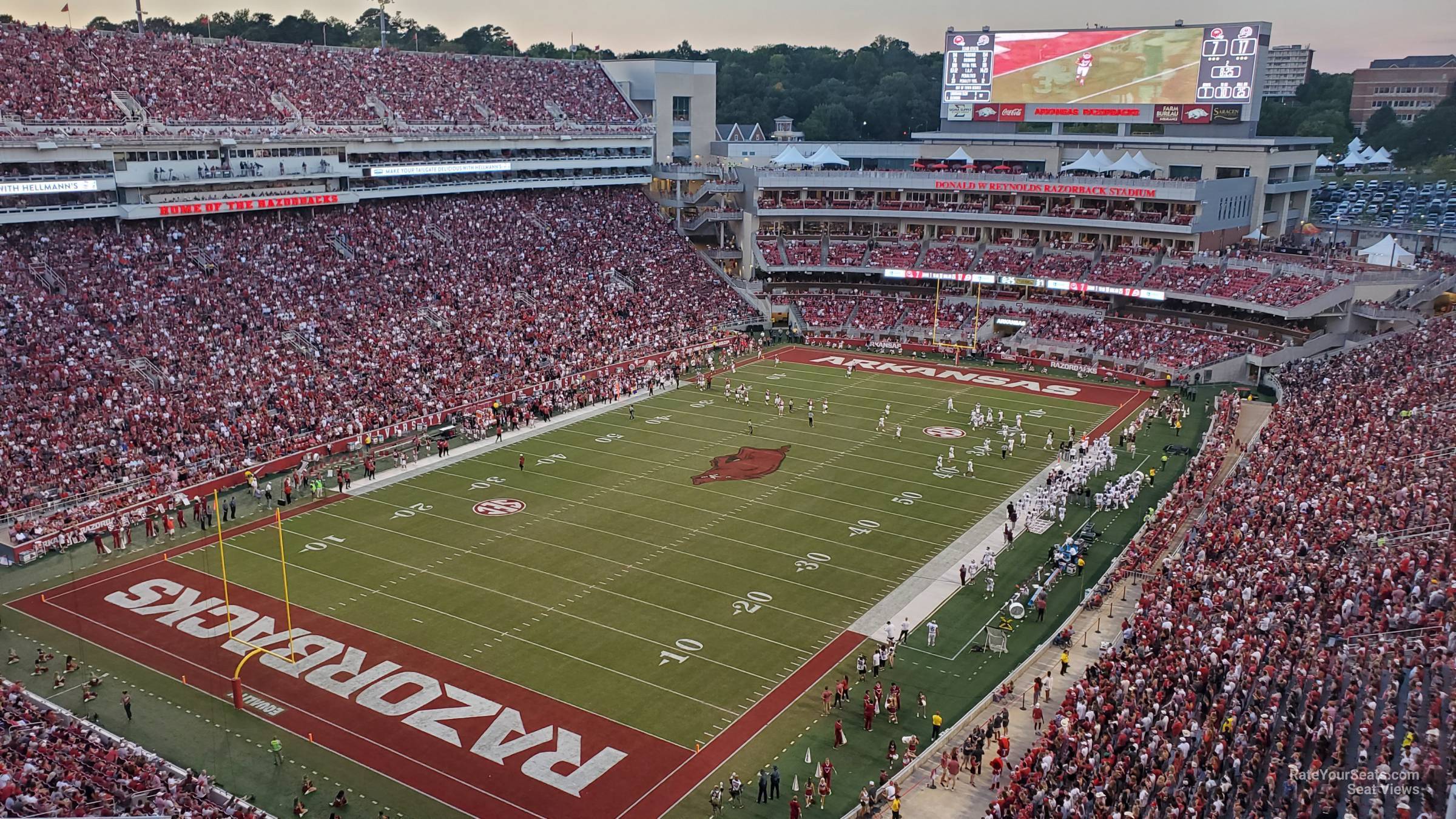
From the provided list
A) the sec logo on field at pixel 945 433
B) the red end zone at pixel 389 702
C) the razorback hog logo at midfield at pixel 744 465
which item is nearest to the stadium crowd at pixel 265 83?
the red end zone at pixel 389 702

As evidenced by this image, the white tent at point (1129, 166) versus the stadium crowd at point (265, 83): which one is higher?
the stadium crowd at point (265, 83)

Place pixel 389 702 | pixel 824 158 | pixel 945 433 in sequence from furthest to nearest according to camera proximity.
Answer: pixel 824 158 < pixel 945 433 < pixel 389 702

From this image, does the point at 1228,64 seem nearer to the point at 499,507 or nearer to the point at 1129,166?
the point at 1129,166

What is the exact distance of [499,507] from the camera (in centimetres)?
3111

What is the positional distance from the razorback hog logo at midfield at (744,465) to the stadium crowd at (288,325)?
11.2 meters

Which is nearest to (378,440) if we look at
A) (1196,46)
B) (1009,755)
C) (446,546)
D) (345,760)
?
(446,546)

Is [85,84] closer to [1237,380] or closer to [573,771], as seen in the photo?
[573,771]

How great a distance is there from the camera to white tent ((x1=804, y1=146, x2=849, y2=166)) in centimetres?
6444

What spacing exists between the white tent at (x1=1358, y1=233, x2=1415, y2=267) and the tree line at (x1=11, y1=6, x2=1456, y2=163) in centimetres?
4449

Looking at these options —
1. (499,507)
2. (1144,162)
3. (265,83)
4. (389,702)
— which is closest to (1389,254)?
(1144,162)

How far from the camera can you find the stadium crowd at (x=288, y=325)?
32.4 metres

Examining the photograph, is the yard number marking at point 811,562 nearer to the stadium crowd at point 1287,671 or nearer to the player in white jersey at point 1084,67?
the stadium crowd at point 1287,671

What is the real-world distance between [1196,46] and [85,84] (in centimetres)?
5030

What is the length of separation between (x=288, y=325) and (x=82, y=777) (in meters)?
27.3
